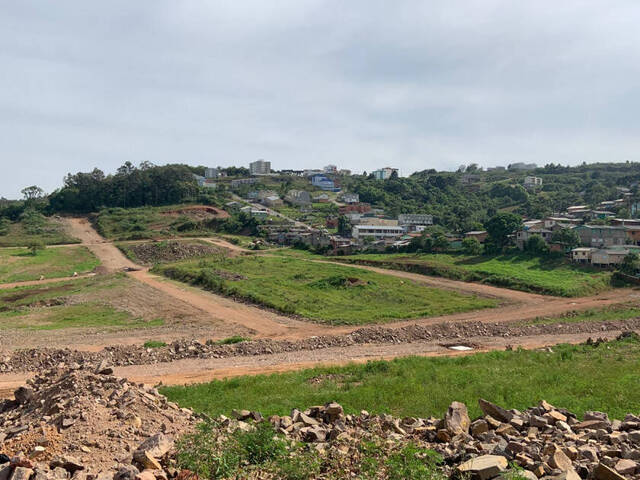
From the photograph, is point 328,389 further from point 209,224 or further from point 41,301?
point 209,224

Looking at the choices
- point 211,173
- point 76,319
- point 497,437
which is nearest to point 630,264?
point 497,437

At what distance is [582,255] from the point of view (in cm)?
4478

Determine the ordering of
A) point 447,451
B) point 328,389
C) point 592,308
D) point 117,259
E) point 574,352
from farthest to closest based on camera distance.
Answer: point 117,259
point 592,308
point 574,352
point 328,389
point 447,451

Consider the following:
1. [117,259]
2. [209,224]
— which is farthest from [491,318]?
[209,224]

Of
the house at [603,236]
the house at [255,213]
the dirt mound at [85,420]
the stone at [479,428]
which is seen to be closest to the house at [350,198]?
the house at [255,213]

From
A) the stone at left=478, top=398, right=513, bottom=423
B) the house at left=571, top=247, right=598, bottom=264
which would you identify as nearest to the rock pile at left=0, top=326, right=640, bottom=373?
the stone at left=478, top=398, right=513, bottom=423

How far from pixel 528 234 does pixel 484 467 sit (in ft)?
160

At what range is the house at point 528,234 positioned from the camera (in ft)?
167

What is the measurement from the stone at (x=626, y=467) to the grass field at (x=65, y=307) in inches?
974

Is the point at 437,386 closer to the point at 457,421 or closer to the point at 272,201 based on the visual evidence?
the point at 457,421

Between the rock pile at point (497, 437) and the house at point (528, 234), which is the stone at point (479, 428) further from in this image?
the house at point (528, 234)

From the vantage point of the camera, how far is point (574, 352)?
63.2 ft

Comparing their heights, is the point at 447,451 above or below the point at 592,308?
above

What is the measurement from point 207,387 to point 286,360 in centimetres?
546
